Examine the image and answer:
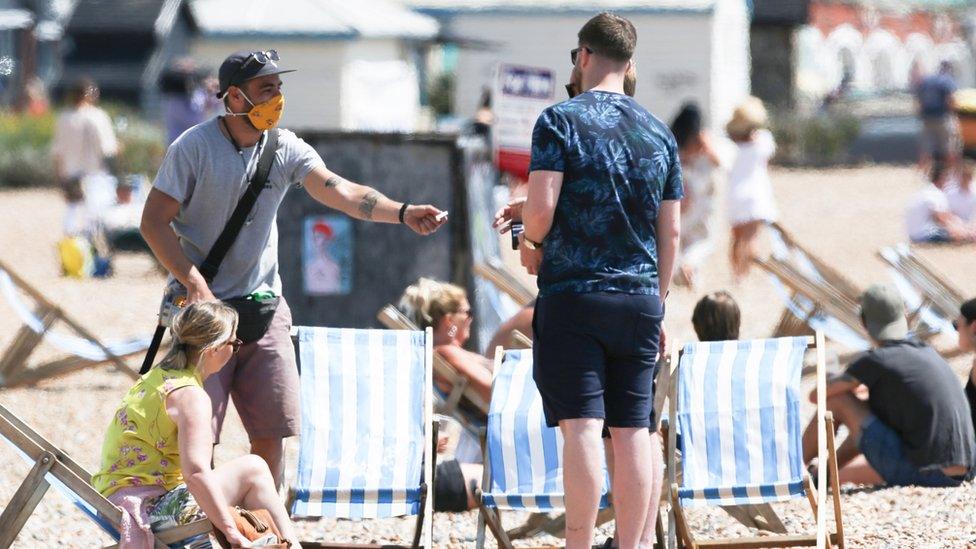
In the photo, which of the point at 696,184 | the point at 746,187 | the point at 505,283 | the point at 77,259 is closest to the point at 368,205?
the point at 505,283

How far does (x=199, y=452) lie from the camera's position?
169 inches

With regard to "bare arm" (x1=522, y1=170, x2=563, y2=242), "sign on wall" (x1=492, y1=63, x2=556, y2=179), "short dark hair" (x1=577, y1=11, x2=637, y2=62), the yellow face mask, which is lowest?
"bare arm" (x1=522, y1=170, x2=563, y2=242)

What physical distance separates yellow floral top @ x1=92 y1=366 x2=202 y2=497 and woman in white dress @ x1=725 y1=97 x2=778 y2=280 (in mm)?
8305

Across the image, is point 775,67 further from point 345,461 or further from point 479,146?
point 345,461

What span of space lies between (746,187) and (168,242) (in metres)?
8.07

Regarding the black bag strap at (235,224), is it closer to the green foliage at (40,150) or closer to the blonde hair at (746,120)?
the blonde hair at (746,120)

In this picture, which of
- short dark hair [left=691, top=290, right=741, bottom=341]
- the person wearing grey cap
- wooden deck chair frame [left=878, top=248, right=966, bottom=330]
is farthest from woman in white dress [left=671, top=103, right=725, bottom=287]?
short dark hair [left=691, top=290, right=741, bottom=341]

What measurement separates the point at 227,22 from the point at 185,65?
783cm

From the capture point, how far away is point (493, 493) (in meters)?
4.96

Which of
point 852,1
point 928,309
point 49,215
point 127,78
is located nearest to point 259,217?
point 928,309

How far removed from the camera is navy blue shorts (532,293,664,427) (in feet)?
14.0

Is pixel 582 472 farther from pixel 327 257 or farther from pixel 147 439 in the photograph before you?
pixel 327 257

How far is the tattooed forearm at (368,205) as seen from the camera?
4988mm

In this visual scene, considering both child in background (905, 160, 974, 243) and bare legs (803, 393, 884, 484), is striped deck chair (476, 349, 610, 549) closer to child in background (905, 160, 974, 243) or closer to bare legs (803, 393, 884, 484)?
bare legs (803, 393, 884, 484)
